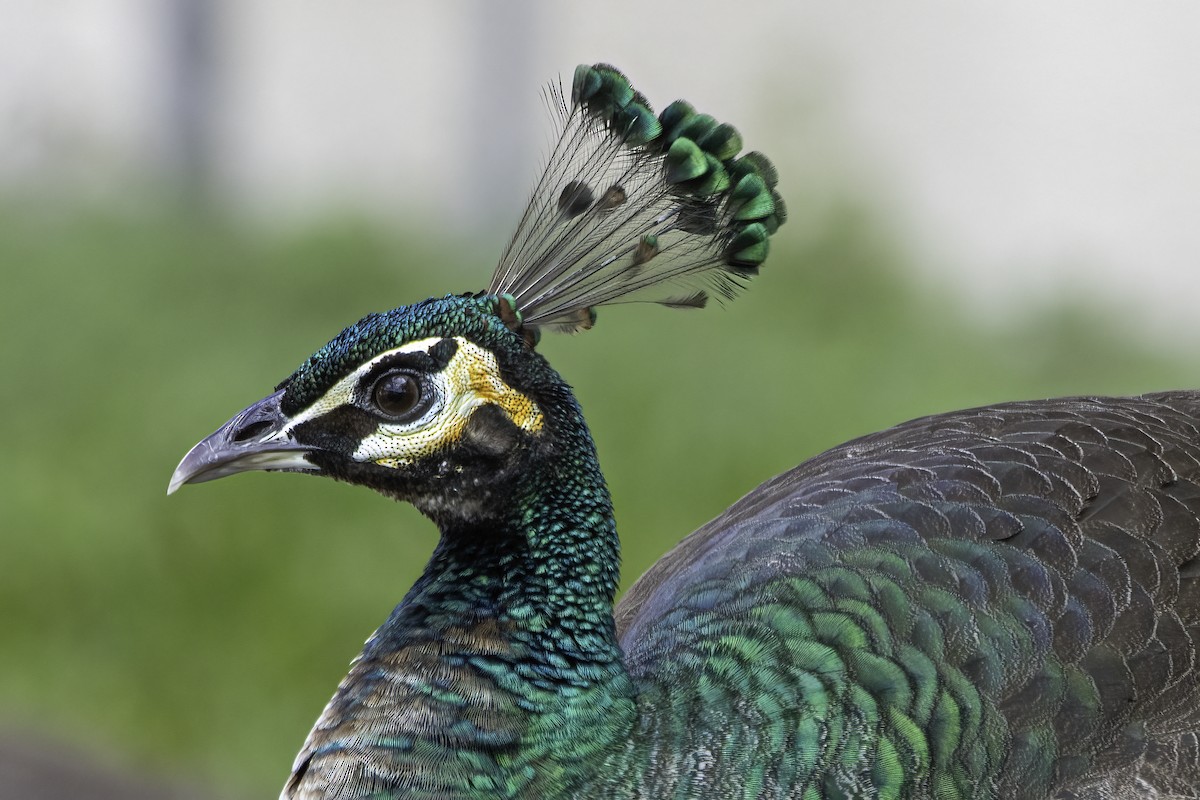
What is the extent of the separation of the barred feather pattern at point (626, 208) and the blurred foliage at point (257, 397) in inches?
91.1

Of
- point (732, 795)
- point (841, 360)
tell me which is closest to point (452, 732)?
point (732, 795)

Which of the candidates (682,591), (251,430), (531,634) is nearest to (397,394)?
(251,430)

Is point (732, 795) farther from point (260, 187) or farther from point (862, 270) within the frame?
point (260, 187)

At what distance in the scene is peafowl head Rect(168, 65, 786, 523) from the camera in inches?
82.8

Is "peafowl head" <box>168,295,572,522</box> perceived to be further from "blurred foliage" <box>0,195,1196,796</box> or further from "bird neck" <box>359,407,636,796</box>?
"blurred foliage" <box>0,195,1196,796</box>

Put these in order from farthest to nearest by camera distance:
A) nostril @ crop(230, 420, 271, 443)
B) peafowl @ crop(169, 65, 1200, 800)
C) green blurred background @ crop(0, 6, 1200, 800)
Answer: green blurred background @ crop(0, 6, 1200, 800) → nostril @ crop(230, 420, 271, 443) → peafowl @ crop(169, 65, 1200, 800)

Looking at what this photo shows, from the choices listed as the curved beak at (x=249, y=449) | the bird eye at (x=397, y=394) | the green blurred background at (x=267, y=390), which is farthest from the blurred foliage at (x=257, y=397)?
the bird eye at (x=397, y=394)

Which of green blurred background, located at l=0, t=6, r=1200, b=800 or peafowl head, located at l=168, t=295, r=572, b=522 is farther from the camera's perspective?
green blurred background, located at l=0, t=6, r=1200, b=800

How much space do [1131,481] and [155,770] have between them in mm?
2848

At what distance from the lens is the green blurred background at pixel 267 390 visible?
4.32m

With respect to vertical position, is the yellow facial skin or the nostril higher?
the nostril

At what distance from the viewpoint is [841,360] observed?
6129mm

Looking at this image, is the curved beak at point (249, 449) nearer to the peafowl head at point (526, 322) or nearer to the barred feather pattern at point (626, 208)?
the peafowl head at point (526, 322)

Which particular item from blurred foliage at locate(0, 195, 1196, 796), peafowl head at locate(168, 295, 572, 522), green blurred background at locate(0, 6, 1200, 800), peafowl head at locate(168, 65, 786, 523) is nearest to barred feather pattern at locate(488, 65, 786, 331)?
peafowl head at locate(168, 65, 786, 523)
